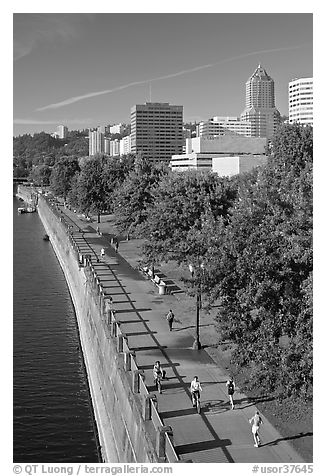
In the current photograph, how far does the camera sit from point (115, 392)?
22094 millimetres

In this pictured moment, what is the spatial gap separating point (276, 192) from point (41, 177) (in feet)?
508

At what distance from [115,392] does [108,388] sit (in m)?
1.87

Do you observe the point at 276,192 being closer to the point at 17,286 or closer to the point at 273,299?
the point at 273,299

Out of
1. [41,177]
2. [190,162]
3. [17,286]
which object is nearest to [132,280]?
[17,286]

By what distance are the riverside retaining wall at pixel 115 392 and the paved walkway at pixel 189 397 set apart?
3.49 feet

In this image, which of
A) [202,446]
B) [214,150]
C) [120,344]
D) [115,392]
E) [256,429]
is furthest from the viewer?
[214,150]

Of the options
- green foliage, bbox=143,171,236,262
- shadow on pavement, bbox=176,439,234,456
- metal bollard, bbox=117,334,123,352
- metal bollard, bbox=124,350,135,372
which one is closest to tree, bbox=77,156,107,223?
green foliage, bbox=143,171,236,262

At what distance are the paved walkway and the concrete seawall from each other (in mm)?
1086

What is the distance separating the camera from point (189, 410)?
18938 millimetres

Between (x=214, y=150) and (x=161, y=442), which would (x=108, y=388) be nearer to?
(x=161, y=442)

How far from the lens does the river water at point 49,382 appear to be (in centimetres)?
2338

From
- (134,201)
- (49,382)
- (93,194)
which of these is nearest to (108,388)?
(49,382)

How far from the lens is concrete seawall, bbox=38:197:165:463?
1711cm

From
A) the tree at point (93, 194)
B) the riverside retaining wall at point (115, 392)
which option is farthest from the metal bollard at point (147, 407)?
the tree at point (93, 194)
